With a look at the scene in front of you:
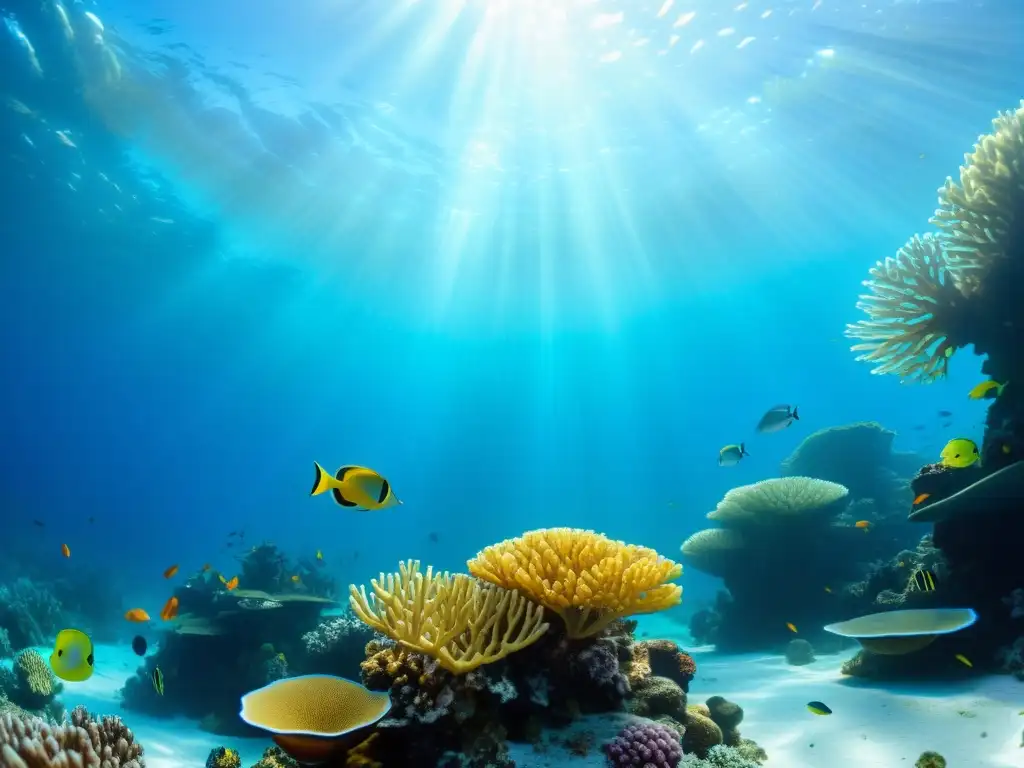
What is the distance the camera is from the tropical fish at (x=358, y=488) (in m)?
3.26

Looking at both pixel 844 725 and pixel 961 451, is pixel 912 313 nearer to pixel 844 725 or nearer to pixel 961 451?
pixel 961 451

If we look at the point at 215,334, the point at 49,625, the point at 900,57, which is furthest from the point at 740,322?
the point at 49,625

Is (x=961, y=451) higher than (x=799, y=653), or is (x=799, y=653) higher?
(x=961, y=451)

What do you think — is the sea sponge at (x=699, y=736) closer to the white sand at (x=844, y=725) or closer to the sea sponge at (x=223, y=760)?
the white sand at (x=844, y=725)

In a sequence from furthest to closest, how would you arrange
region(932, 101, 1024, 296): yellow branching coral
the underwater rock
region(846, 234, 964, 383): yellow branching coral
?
1. the underwater rock
2. region(846, 234, 964, 383): yellow branching coral
3. region(932, 101, 1024, 296): yellow branching coral

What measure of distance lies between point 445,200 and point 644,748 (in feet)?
93.6

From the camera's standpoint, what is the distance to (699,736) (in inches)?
167

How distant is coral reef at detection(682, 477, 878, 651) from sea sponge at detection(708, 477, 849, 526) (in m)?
0.02

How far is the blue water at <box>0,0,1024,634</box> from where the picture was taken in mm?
18516

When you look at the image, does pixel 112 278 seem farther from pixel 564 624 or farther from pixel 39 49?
pixel 564 624

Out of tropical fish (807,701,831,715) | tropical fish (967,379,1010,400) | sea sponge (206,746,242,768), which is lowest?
tropical fish (807,701,831,715)

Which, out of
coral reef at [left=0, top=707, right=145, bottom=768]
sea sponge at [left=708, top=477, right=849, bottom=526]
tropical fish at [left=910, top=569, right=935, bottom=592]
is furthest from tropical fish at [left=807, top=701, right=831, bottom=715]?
sea sponge at [left=708, top=477, right=849, bottom=526]

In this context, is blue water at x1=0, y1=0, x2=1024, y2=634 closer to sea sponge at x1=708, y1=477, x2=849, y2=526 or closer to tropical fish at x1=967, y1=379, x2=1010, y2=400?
sea sponge at x1=708, y1=477, x2=849, y2=526

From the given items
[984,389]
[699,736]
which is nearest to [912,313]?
[984,389]
